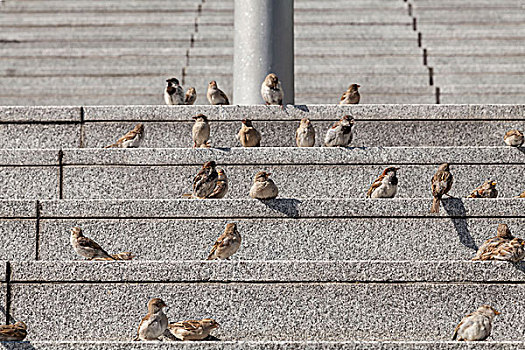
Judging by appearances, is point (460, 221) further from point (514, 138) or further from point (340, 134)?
point (340, 134)

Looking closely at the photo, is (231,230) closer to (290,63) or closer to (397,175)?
(397,175)

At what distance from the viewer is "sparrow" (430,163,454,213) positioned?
5816mm

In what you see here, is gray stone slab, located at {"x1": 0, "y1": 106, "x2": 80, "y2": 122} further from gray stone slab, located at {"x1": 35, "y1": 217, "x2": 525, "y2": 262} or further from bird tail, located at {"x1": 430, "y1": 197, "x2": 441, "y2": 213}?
bird tail, located at {"x1": 430, "y1": 197, "x2": 441, "y2": 213}

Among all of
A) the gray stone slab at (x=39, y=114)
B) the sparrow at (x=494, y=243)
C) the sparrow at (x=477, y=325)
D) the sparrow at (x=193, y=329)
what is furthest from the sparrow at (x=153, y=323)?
the gray stone slab at (x=39, y=114)

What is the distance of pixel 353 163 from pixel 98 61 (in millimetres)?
4778

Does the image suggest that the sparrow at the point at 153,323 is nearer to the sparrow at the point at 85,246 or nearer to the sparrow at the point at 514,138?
the sparrow at the point at 85,246

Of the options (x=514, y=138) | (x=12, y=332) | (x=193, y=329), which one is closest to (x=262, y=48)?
(x=514, y=138)

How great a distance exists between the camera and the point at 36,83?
32.9ft

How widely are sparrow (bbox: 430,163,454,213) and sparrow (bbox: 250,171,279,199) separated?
3.29 ft

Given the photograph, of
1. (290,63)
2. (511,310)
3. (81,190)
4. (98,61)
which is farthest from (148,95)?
(511,310)

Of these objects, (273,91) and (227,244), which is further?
(273,91)

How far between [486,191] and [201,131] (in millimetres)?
2068

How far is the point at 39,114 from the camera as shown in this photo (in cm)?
716

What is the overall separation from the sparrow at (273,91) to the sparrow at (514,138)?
183cm
